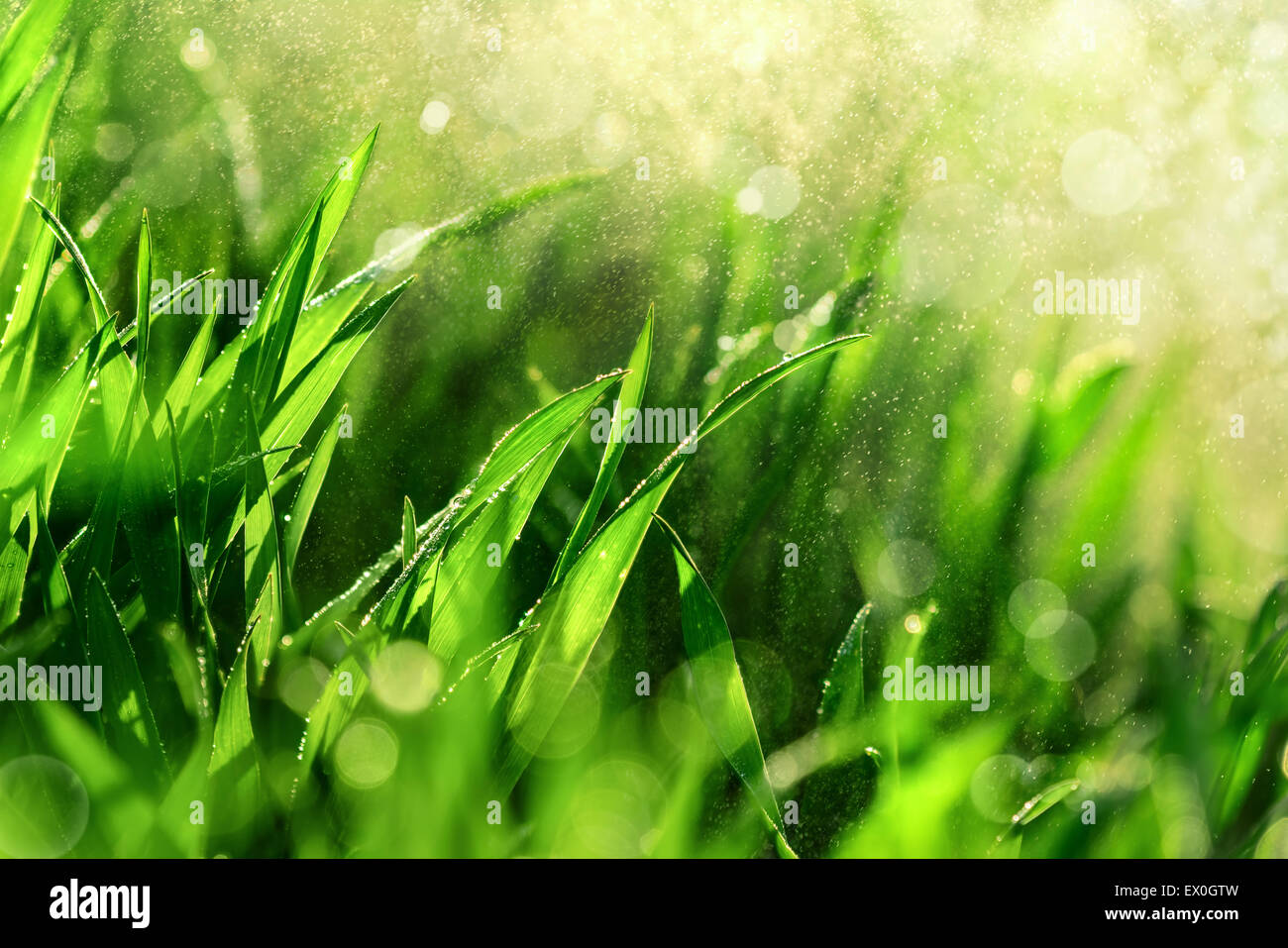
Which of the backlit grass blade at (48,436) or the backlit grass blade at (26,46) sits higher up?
the backlit grass blade at (26,46)

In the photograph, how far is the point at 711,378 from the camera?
Answer: 0.64 m

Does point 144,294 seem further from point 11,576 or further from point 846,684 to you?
point 846,684

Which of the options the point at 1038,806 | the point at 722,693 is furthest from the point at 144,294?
the point at 1038,806

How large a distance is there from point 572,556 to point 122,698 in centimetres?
28

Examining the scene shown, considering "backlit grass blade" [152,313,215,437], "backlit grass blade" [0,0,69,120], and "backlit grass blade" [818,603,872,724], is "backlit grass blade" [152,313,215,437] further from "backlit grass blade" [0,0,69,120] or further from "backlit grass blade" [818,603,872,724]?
"backlit grass blade" [818,603,872,724]

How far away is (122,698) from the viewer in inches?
17.6

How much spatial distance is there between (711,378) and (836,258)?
0.51 ft

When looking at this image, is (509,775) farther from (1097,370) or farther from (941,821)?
(1097,370)

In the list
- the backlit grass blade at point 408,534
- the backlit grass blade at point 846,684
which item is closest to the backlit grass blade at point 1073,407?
the backlit grass blade at point 846,684

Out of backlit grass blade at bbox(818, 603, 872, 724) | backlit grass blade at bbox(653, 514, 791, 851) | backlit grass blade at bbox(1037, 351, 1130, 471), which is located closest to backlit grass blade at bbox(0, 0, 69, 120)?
backlit grass blade at bbox(653, 514, 791, 851)

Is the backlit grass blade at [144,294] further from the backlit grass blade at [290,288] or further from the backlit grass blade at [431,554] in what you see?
the backlit grass blade at [431,554]

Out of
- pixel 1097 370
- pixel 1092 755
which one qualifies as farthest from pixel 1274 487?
pixel 1092 755

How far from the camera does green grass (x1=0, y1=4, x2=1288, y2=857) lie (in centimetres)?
45

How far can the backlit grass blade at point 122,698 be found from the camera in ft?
1.46
